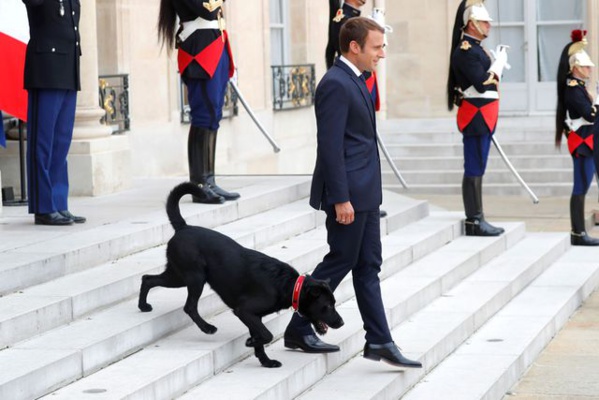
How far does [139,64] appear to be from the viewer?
12875mm

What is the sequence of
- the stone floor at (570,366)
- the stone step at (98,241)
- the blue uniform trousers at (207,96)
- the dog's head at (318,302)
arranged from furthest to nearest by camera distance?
the blue uniform trousers at (207,96) < the stone floor at (570,366) < the stone step at (98,241) < the dog's head at (318,302)

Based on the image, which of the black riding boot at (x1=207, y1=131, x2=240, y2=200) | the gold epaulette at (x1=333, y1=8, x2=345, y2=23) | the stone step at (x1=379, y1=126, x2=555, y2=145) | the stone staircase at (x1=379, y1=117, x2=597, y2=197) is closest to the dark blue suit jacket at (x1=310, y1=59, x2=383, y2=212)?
the black riding boot at (x1=207, y1=131, x2=240, y2=200)

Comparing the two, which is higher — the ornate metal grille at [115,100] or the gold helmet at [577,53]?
the gold helmet at [577,53]

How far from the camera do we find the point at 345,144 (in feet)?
21.7

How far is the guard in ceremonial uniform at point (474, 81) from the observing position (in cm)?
1084

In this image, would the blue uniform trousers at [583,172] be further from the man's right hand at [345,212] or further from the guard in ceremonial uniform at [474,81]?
Answer: the man's right hand at [345,212]

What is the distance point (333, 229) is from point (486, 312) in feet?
8.45

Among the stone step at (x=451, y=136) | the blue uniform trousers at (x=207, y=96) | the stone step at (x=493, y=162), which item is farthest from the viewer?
the stone step at (x=451, y=136)

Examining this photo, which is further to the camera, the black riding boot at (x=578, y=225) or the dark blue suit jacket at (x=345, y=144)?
the black riding boot at (x=578, y=225)

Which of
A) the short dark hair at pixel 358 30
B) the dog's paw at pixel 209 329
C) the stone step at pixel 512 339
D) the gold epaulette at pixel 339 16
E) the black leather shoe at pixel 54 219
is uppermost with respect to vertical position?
the gold epaulette at pixel 339 16

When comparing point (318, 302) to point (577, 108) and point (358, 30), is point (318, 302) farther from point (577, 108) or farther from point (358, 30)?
point (577, 108)

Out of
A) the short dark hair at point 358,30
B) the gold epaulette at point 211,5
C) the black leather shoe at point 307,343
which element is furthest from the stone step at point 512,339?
the gold epaulette at point 211,5

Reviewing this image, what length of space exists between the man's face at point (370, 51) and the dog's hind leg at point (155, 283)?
1.32 metres

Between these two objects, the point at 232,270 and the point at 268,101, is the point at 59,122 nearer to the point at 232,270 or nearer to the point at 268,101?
the point at 232,270
